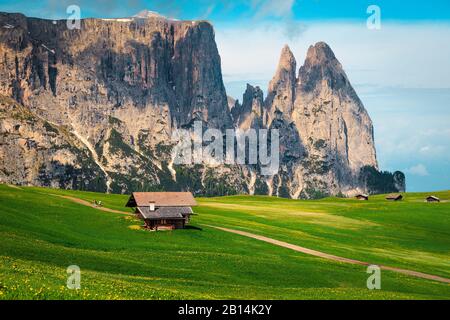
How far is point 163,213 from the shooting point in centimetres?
9988

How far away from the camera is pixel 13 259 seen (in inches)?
2137

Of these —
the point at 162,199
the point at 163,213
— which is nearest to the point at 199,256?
the point at 163,213

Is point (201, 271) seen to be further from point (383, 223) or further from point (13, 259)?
point (383, 223)

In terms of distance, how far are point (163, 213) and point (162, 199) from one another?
607 cm

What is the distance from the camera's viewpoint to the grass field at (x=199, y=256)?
4747 centimetres

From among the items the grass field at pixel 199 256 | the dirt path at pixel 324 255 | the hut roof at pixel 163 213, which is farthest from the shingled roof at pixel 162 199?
the dirt path at pixel 324 255

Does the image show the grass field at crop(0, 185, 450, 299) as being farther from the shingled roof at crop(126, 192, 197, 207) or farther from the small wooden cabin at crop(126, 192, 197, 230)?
the shingled roof at crop(126, 192, 197, 207)

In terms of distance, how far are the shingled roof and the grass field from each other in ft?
11.2

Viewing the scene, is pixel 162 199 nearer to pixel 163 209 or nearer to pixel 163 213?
pixel 163 209

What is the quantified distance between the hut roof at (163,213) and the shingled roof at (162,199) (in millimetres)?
1214

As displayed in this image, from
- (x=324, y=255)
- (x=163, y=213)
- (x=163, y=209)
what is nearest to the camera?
(x=324, y=255)
